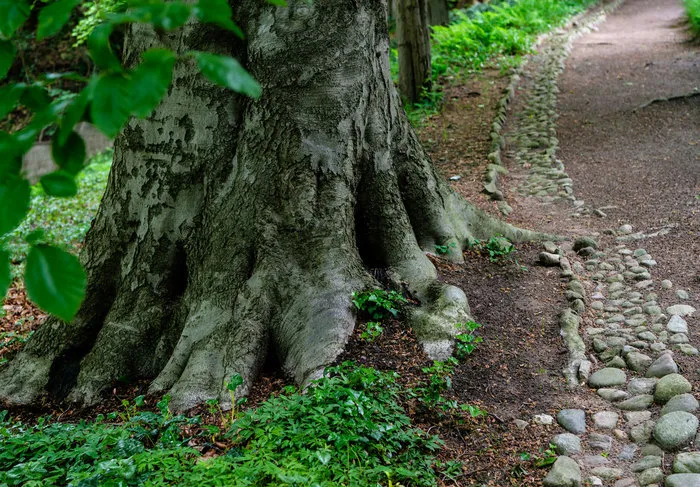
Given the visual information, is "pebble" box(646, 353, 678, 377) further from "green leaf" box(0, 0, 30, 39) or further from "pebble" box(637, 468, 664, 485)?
"green leaf" box(0, 0, 30, 39)

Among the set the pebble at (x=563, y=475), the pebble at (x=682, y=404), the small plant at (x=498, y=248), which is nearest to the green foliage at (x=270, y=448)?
the pebble at (x=563, y=475)

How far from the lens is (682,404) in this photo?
330cm

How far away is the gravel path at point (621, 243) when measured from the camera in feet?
10.5

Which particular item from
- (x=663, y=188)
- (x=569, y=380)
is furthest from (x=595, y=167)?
(x=569, y=380)

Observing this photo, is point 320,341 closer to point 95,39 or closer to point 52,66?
point 95,39

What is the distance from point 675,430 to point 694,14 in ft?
43.7

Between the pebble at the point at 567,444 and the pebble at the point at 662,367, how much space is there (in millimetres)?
763

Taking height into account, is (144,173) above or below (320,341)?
above

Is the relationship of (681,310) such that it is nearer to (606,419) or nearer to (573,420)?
(606,419)

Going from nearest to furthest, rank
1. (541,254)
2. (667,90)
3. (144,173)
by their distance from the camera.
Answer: (144,173) < (541,254) < (667,90)

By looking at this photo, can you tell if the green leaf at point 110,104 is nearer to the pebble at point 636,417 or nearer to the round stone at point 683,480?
the round stone at point 683,480

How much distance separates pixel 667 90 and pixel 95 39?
10238 millimetres

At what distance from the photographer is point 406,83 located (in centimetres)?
993

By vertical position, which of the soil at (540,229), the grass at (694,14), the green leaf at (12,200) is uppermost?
the green leaf at (12,200)
